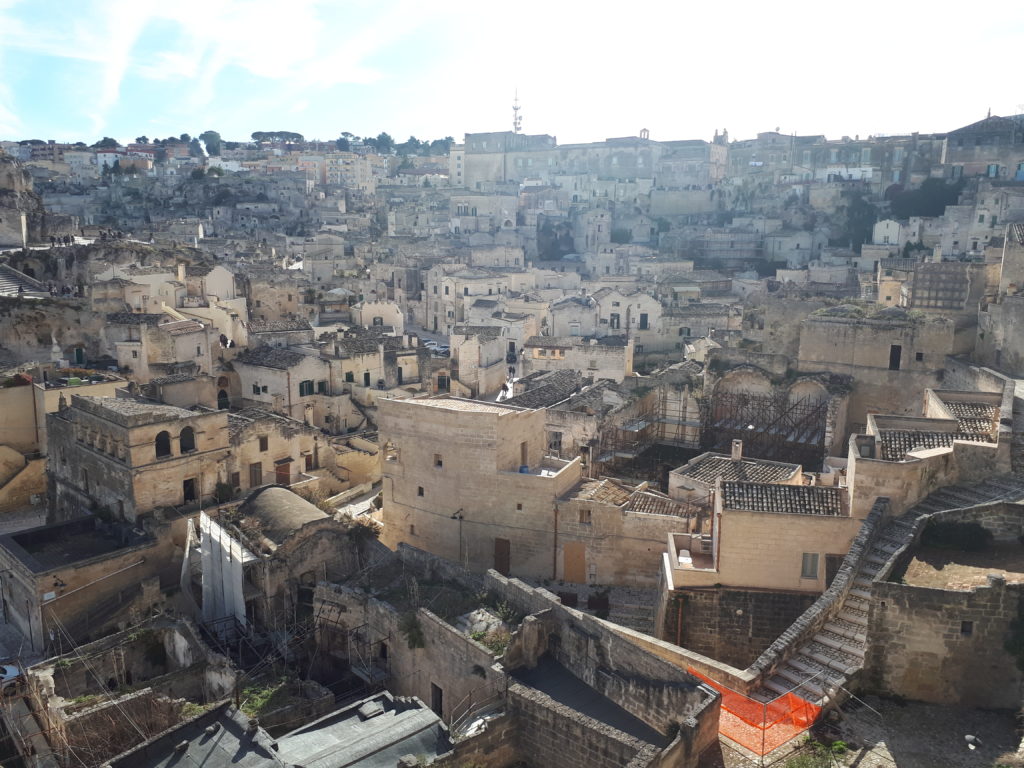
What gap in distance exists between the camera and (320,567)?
64.7ft

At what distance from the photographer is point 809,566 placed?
1673cm

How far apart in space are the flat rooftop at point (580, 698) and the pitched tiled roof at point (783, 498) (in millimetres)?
4947

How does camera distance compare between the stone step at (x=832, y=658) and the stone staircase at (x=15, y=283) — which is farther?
the stone staircase at (x=15, y=283)

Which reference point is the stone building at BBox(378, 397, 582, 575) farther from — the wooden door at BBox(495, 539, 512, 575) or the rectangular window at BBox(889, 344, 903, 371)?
the rectangular window at BBox(889, 344, 903, 371)

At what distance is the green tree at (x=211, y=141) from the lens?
13288 centimetres

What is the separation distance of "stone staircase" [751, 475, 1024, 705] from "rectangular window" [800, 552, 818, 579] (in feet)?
4.10

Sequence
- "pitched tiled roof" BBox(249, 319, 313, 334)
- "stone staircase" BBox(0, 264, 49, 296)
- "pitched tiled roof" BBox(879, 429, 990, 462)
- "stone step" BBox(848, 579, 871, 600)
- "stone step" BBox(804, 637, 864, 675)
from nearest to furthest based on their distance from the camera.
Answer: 1. "stone step" BBox(804, 637, 864, 675)
2. "stone step" BBox(848, 579, 871, 600)
3. "pitched tiled roof" BBox(879, 429, 990, 462)
4. "pitched tiled roof" BBox(249, 319, 313, 334)
5. "stone staircase" BBox(0, 264, 49, 296)

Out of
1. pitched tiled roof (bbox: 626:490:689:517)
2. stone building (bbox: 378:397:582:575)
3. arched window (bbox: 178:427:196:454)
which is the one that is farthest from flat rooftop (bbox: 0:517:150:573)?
pitched tiled roof (bbox: 626:490:689:517)

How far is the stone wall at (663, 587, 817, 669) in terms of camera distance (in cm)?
1647

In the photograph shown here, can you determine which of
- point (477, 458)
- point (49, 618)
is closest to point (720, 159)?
point (477, 458)

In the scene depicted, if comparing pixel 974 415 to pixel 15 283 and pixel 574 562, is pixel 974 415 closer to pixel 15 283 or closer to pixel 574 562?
pixel 574 562

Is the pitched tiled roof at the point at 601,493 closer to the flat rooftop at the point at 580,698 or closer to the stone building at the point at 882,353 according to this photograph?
the flat rooftop at the point at 580,698

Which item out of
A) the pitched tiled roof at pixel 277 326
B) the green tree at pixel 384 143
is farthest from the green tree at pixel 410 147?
the pitched tiled roof at pixel 277 326

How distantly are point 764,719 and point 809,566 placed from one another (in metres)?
4.82
